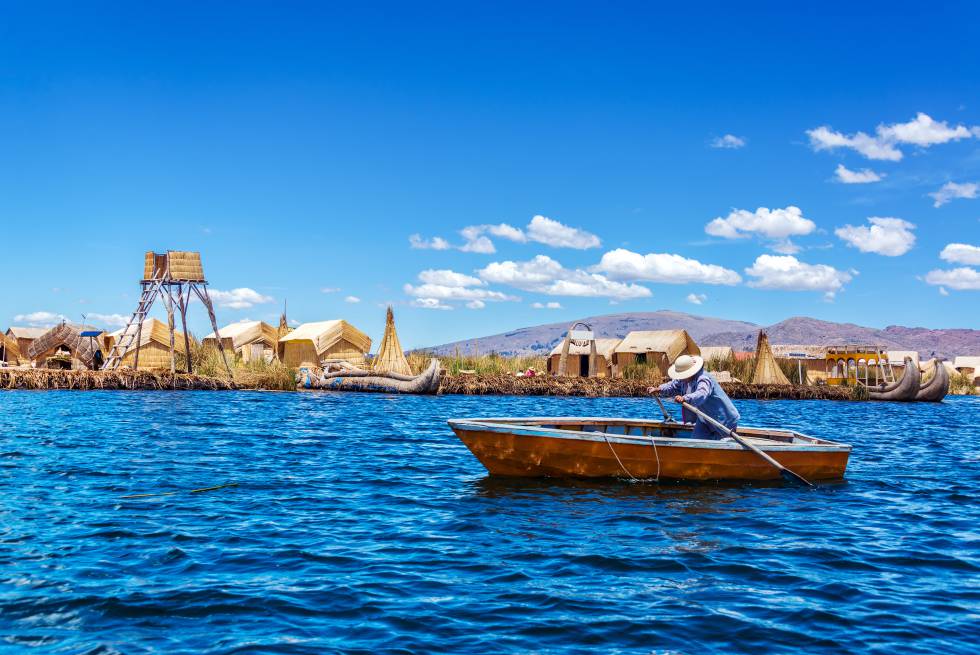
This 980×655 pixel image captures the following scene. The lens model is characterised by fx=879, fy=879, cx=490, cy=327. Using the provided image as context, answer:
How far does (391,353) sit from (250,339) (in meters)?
16.3

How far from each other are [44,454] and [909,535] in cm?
1325

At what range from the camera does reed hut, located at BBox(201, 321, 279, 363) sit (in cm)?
5303

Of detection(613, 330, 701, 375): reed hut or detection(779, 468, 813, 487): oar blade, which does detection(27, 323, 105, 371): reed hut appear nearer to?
detection(613, 330, 701, 375): reed hut

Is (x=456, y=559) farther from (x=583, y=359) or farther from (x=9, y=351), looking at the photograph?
(x=9, y=351)

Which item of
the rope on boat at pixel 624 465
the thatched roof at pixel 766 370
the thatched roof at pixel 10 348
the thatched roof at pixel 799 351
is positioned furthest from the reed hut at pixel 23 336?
the rope on boat at pixel 624 465

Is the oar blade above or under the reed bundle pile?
under

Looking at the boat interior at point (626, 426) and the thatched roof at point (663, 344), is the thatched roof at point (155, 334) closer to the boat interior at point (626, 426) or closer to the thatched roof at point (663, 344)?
the thatched roof at point (663, 344)

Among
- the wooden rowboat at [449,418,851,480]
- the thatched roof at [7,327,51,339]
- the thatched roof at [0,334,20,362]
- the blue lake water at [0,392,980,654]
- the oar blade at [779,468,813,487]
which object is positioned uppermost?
the thatched roof at [7,327,51,339]

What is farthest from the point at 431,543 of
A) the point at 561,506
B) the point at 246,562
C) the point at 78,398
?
the point at 78,398

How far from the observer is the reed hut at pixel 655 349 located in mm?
52188

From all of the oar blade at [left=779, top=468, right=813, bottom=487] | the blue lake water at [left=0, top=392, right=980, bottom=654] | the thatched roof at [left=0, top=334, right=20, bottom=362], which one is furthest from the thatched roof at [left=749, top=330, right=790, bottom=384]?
the thatched roof at [left=0, top=334, right=20, bottom=362]

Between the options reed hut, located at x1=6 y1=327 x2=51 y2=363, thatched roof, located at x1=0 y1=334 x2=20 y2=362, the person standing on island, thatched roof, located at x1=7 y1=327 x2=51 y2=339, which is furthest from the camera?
thatched roof, located at x1=7 y1=327 x2=51 y2=339

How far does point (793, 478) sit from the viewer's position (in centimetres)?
1298

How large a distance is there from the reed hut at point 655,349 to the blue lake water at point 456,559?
36.6m
